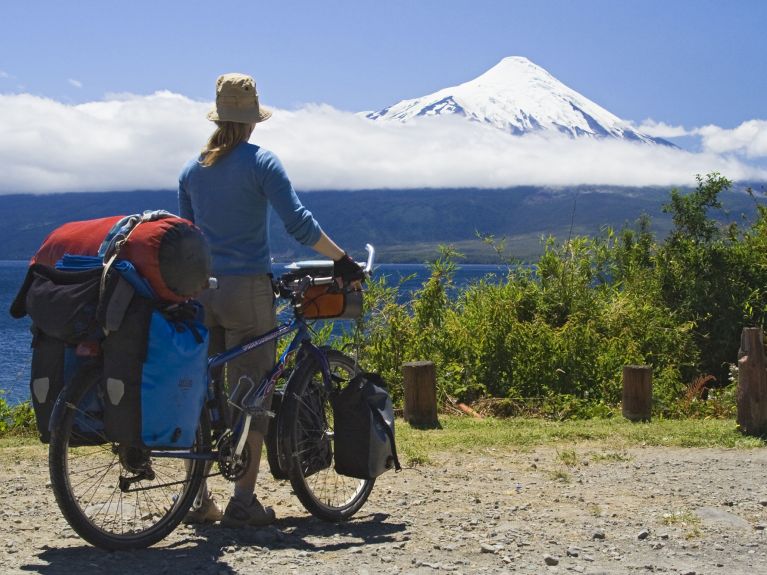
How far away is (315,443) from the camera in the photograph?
520cm

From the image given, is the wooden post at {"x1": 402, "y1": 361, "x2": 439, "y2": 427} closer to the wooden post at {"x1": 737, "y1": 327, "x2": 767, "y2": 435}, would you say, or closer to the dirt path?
the dirt path

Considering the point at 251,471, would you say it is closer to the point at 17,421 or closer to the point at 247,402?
the point at 247,402

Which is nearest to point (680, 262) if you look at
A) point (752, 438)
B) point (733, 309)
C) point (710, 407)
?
point (733, 309)

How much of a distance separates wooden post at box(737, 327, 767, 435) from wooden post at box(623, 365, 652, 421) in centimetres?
128

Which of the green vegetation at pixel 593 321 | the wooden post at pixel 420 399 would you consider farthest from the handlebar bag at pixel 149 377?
the green vegetation at pixel 593 321

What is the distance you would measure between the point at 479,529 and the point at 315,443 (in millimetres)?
930

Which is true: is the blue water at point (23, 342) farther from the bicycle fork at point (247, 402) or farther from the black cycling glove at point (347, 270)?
the bicycle fork at point (247, 402)

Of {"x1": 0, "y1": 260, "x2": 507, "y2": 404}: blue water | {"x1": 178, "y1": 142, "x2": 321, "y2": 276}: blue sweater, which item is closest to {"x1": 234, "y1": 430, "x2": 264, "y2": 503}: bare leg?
{"x1": 178, "y1": 142, "x2": 321, "y2": 276}: blue sweater

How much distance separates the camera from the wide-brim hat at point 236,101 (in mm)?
4883

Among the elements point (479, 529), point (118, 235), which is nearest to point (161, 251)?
point (118, 235)

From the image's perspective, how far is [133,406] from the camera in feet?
13.6

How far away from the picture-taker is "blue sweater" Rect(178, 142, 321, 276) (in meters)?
4.82

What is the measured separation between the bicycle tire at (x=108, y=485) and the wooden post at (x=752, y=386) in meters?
4.80

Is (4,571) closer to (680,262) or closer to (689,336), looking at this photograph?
(689,336)
